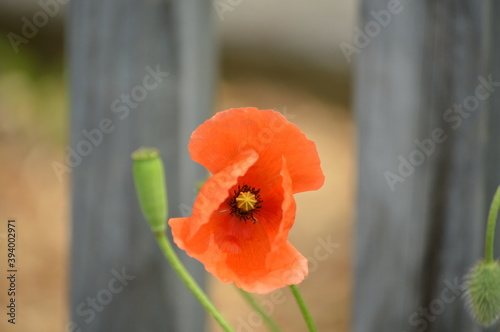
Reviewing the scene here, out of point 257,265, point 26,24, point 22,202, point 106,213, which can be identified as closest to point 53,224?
point 22,202

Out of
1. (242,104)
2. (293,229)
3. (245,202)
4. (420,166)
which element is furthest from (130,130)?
(242,104)

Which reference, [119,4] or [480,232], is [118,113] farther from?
[480,232]

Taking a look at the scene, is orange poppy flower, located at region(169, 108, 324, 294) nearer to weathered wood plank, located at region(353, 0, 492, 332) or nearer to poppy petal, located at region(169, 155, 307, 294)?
poppy petal, located at region(169, 155, 307, 294)

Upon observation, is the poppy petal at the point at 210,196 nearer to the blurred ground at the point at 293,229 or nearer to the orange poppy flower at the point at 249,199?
the orange poppy flower at the point at 249,199

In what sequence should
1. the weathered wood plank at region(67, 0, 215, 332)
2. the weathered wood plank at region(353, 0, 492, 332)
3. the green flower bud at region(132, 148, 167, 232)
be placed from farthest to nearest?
the weathered wood plank at region(67, 0, 215, 332)
the weathered wood plank at region(353, 0, 492, 332)
the green flower bud at region(132, 148, 167, 232)

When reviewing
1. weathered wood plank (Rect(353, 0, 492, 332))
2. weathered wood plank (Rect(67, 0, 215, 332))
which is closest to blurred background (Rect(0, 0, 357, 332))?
weathered wood plank (Rect(67, 0, 215, 332))

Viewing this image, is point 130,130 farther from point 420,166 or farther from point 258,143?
point 258,143
